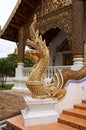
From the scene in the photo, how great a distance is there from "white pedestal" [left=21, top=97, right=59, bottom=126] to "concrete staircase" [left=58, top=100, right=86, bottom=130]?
0.23 metres

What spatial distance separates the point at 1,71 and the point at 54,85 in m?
14.6

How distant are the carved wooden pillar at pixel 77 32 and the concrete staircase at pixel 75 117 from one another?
2.33 meters

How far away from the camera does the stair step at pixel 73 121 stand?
4230 mm

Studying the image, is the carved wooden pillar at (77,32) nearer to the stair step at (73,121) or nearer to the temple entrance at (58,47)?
the stair step at (73,121)

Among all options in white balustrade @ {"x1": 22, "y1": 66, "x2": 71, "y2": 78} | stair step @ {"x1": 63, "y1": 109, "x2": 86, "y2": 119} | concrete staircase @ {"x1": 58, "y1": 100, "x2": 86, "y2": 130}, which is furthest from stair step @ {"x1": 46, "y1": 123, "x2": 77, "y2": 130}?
white balustrade @ {"x1": 22, "y1": 66, "x2": 71, "y2": 78}

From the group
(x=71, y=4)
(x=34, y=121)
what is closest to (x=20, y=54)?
(x=71, y=4)

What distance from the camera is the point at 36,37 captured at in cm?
493

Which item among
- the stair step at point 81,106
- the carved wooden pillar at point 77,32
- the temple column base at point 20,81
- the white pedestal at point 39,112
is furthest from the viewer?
the temple column base at point 20,81

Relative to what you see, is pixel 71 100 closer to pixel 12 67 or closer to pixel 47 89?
pixel 47 89

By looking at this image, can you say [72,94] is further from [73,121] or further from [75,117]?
[73,121]

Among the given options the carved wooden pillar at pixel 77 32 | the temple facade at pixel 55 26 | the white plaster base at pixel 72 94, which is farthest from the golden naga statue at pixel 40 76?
the temple facade at pixel 55 26

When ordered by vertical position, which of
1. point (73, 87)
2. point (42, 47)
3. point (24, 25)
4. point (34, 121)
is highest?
point (24, 25)

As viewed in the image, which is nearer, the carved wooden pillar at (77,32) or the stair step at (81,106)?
the stair step at (81,106)

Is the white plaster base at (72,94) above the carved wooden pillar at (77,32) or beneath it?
beneath
